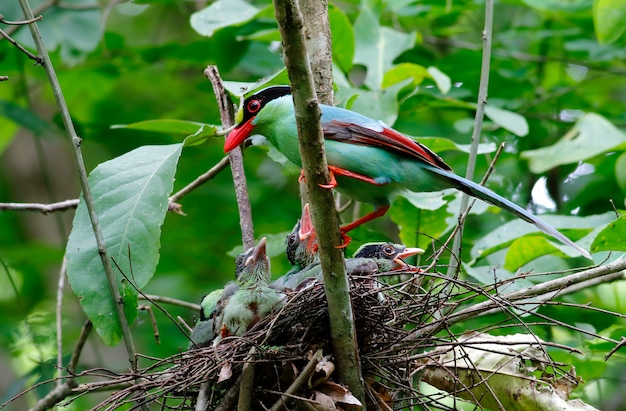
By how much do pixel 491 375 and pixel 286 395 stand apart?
1.22 meters

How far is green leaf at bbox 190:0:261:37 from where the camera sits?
6293 mm

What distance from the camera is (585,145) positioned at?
6.19 metres

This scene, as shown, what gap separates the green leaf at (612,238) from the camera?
4.29 meters

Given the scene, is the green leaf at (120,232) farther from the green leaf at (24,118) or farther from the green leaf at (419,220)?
the green leaf at (24,118)

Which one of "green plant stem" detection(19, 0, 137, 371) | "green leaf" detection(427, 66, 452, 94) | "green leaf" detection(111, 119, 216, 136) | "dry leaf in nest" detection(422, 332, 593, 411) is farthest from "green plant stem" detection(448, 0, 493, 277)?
"green plant stem" detection(19, 0, 137, 371)

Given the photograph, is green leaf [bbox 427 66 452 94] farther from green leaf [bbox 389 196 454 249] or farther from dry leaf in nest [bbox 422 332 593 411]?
dry leaf in nest [bbox 422 332 593 411]

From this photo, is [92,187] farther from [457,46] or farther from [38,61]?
[457,46]

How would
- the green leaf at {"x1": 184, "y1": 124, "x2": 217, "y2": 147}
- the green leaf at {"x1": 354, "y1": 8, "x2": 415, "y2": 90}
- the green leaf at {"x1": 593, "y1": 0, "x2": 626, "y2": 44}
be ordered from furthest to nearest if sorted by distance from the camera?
the green leaf at {"x1": 354, "y1": 8, "x2": 415, "y2": 90} → the green leaf at {"x1": 593, "y1": 0, "x2": 626, "y2": 44} → the green leaf at {"x1": 184, "y1": 124, "x2": 217, "y2": 147}

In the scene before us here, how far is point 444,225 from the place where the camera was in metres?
5.71

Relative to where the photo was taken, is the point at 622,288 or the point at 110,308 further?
the point at 622,288

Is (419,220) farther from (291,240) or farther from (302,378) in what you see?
(302,378)

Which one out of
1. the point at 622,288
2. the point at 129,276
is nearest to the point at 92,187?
the point at 129,276

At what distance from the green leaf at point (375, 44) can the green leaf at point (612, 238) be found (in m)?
→ 2.58

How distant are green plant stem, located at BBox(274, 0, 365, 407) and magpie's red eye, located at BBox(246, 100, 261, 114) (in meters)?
1.05
